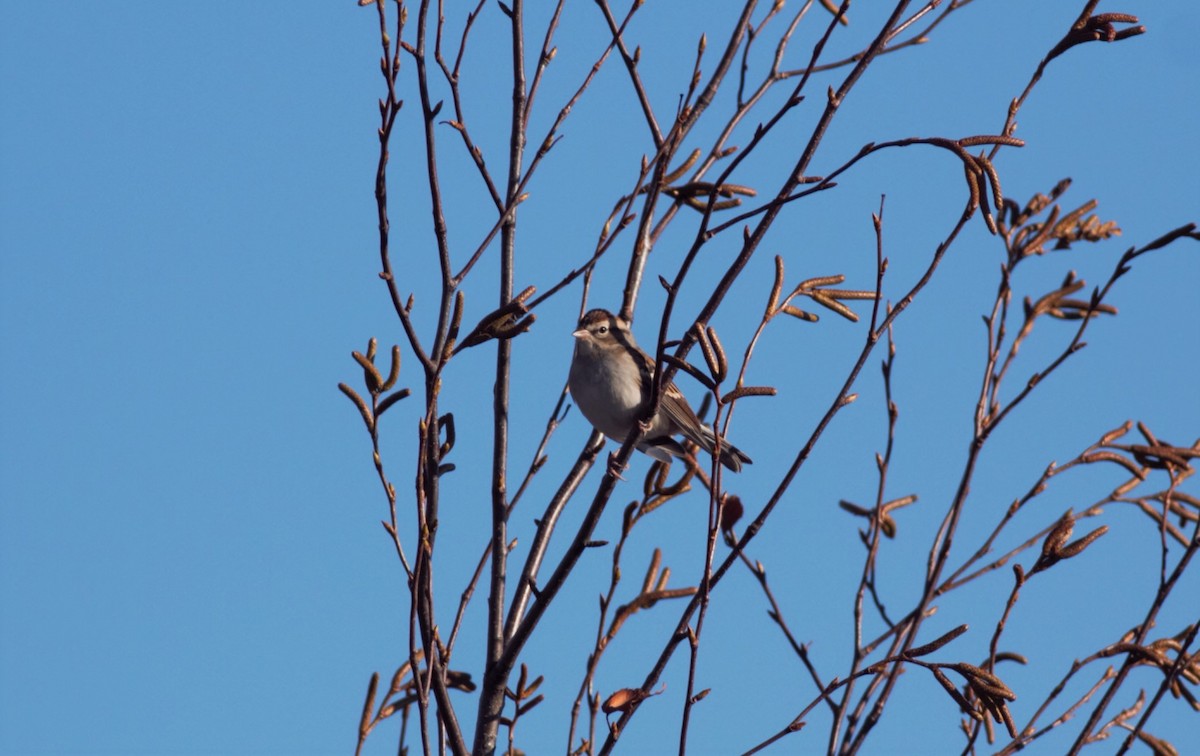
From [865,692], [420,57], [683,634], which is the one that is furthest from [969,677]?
[420,57]

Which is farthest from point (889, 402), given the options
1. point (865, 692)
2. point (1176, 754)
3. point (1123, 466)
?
point (1176, 754)

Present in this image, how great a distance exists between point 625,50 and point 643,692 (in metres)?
2.39

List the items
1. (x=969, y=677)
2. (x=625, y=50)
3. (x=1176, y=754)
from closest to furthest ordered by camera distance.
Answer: (x=969, y=677) < (x=1176, y=754) < (x=625, y=50)

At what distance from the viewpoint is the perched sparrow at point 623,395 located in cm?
580

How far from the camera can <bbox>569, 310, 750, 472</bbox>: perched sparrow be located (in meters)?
5.80

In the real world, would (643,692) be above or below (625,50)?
below

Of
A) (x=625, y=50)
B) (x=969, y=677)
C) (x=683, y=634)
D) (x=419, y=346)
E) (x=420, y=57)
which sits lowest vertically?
(x=969, y=677)

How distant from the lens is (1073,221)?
4547 millimetres

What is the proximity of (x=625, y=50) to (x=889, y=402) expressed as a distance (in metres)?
1.48

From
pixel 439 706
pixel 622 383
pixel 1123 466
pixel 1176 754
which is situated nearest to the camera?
pixel 439 706

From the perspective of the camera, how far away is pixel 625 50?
4.34m

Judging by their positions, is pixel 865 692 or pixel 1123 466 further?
pixel 1123 466

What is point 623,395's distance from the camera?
5980mm

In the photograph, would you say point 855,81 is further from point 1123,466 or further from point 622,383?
point 622,383
